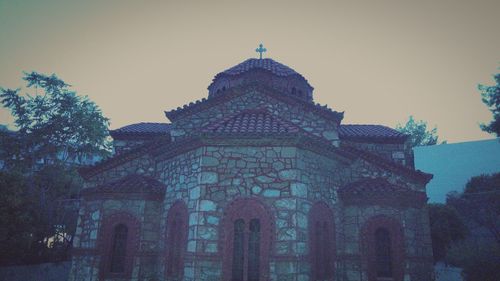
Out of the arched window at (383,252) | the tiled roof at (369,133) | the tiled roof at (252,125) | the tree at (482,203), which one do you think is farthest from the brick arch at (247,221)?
the tree at (482,203)

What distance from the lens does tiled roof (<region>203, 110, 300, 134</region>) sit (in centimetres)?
863

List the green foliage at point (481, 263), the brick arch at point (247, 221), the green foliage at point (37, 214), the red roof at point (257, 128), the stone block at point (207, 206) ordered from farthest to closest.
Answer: the green foliage at point (37, 214), the green foliage at point (481, 263), the red roof at point (257, 128), the stone block at point (207, 206), the brick arch at point (247, 221)

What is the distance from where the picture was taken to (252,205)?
8008 mm

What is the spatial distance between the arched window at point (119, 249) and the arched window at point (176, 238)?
1.76m

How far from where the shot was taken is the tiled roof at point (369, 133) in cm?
1324

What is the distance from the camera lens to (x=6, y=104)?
64.4 feet

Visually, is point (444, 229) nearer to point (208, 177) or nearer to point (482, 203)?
point (482, 203)

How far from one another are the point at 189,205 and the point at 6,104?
1749 centimetres

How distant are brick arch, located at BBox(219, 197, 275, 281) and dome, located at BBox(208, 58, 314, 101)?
6.78 metres

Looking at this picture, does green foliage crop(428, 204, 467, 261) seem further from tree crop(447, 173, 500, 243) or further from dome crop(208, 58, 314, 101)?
dome crop(208, 58, 314, 101)

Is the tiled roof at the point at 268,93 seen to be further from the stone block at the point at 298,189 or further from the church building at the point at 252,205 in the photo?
the stone block at the point at 298,189

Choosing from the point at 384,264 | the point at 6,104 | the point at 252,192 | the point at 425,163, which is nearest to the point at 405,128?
the point at 425,163

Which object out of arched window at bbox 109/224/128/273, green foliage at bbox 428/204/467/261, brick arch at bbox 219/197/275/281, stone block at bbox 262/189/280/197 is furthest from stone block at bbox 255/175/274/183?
green foliage at bbox 428/204/467/261

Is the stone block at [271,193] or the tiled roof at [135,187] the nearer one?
the stone block at [271,193]
